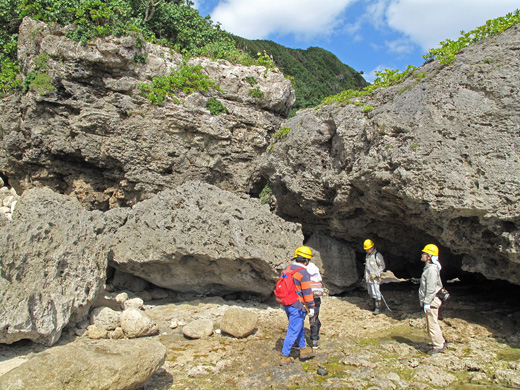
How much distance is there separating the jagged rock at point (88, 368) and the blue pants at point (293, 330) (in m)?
2.34

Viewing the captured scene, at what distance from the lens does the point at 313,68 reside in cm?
4941

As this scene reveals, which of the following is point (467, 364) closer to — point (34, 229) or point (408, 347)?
point (408, 347)

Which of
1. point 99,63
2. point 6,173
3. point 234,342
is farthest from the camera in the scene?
point 6,173

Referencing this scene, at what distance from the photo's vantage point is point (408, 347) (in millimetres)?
6898

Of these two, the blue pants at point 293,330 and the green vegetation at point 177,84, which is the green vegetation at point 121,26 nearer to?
the green vegetation at point 177,84

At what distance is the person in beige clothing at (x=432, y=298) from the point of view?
6698 millimetres

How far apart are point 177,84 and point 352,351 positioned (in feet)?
30.3

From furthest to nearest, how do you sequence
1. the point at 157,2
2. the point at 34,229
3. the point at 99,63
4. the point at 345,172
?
the point at 157,2 → the point at 99,63 → the point at 345,172 → the point at 34,229

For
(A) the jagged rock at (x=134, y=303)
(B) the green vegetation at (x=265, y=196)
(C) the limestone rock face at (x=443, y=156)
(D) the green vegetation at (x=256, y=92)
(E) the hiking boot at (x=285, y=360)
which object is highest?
(D) the green vegetation at (x=256, y=92)

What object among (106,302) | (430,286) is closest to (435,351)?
(430,286)

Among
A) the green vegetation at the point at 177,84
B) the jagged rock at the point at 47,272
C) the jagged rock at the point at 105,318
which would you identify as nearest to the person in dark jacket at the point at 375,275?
the jagged rock at the point at 105,318

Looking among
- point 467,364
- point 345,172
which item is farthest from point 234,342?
point 345,172

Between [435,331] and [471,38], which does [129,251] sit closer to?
[435,331]

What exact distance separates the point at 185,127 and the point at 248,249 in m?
5.05
